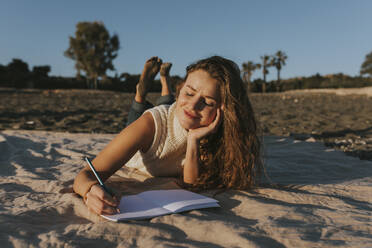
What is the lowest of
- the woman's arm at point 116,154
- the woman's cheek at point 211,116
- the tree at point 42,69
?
the woman's arm at point 116,154

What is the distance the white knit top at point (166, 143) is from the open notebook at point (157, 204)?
422mm

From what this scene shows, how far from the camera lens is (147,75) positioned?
3.69m

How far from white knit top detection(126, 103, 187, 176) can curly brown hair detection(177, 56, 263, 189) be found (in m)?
0.19

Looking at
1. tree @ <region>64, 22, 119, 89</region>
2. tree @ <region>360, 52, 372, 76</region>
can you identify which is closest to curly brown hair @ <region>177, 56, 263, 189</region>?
tree @ <region>64, 22, 119, 89</region>

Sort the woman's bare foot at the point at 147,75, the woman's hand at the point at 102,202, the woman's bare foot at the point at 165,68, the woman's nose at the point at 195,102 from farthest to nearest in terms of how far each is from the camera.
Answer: the woman's bare foot at the point at 165,68
the woman's bare foot at the point at 147,75
the woman's nose at the point at 195,102
the woman's hand at the point at 102,202

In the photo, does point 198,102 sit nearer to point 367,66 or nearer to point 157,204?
point 157,204

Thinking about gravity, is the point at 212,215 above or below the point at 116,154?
below

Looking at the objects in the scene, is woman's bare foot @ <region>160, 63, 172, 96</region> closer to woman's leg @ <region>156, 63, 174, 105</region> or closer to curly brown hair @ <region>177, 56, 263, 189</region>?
woman's leg @ <region>156, 63, 174, 105</region>

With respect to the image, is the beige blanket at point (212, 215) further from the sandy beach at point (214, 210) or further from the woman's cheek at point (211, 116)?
the woman's cheek at point (211, 116)

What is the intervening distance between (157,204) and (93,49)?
3251 centimetres

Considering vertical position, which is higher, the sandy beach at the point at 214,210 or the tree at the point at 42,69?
the tree at the point at 42,69

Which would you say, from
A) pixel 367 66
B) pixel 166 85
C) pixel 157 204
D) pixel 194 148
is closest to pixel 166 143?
pixel 194 148

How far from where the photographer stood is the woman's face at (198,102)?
6.93 feet

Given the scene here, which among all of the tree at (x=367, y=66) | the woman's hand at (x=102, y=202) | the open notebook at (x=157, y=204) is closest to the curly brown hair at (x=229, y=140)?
the open notebook at (x=157, y=204)
